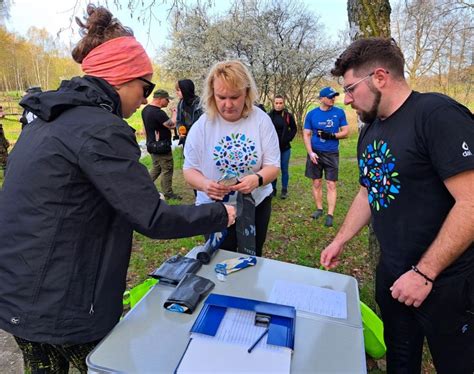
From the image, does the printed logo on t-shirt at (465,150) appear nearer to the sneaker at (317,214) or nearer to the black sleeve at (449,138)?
the black sleeve at (449,138)

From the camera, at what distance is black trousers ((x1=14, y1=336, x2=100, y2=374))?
136 cm

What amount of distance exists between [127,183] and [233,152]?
1.20m

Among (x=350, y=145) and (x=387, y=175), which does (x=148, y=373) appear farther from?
(x=350, y=145)

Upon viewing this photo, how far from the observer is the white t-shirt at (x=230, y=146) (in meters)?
2.32

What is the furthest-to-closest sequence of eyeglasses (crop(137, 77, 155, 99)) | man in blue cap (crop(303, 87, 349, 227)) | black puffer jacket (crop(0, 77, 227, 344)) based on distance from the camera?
man in blue cap (crop(303, 87, 349, 227)) → eyeglasses (crop(137, 77, 155, 99)) → black puffer jacket (crop(0, 77, 227, 344))

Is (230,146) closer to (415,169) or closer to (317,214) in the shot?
(415,169)

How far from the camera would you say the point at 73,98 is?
1.23 meters

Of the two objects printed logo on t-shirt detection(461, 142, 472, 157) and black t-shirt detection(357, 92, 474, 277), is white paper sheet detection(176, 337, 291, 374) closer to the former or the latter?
black t-shirt detection(357, 92, 474, 277)

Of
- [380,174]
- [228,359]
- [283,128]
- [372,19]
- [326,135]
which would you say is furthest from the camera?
[283,128]

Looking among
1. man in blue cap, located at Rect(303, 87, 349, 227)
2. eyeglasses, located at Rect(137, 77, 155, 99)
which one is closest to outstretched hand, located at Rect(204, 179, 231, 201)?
eyeglasses, located at Rect(137, 77, 155, 99)

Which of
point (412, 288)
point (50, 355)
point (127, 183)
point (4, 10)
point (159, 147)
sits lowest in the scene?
point (50, 355)

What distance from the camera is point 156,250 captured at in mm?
4480

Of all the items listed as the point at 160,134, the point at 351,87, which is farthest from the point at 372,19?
the point at 160,134

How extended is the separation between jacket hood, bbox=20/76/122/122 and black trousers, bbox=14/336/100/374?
0.85 metres
